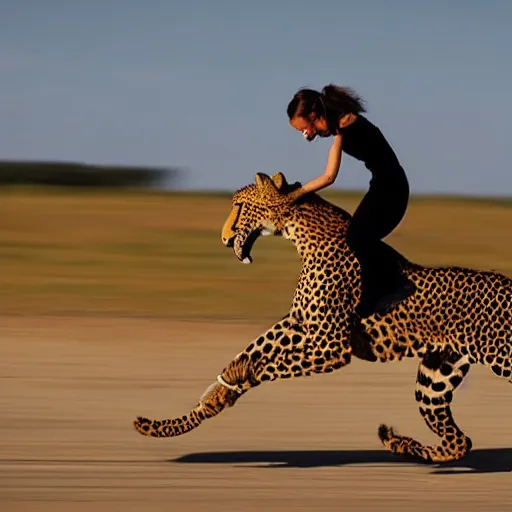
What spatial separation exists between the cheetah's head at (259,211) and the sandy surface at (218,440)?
3.44ft

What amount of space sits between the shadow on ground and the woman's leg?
81cm

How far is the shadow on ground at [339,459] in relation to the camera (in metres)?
7.87

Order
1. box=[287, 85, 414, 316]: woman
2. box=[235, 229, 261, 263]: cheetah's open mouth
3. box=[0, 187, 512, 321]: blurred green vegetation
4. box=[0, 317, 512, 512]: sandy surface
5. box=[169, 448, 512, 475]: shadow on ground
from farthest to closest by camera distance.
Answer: box=[0, 187, 512, 321]: blurred green vegetation
box=[169, 448, 512, 475]: shadow on ground
box=[235, 229, 261, 263]: cheetah's open mouth
box=[287, 85, 414, 316]: woman
box=[0, 317, 512, 512]: sandy surface

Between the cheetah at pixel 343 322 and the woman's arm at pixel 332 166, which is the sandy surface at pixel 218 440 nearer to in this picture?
the cheetah at pixel 343 322

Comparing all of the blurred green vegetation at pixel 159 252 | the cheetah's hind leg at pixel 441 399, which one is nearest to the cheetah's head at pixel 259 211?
the cheetah's hind leg at pixel 441 399

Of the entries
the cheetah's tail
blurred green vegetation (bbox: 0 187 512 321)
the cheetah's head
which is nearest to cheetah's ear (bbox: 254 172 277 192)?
the cheetah's head

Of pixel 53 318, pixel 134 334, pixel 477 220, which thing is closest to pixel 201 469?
pixel 134 334

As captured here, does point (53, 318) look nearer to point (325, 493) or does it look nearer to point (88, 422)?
point (88, 422)

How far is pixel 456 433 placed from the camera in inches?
307

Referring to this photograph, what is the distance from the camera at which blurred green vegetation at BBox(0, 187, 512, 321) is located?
1802 cm

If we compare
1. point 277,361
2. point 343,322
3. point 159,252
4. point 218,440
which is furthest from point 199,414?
point 159,252

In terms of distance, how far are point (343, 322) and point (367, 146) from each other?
0.78 meters

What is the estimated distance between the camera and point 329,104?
749 centimetres

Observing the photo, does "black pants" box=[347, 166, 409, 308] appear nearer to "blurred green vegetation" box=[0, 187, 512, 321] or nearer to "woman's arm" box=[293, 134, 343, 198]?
"woman's arm" box=[293, 134, 343, 198]
